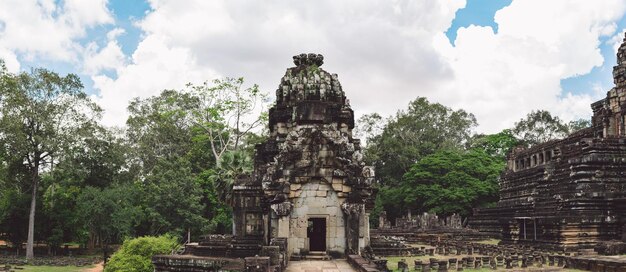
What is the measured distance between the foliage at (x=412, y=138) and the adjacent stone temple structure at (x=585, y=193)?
25.8m

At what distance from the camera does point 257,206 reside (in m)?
19.9

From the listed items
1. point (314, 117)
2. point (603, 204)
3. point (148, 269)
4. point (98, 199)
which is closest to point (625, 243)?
point (603, 204)

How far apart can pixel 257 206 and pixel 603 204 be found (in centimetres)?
1658

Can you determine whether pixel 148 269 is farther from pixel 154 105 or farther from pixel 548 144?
pixel 154 105

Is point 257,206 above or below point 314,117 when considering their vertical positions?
below

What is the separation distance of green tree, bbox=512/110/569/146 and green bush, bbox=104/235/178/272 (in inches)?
2126

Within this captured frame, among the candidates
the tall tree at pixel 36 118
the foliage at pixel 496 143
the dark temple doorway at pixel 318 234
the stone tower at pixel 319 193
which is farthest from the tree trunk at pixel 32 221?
the foliage at pixel 496 143

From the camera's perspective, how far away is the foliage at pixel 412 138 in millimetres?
61500

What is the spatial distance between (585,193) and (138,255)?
20.0 m

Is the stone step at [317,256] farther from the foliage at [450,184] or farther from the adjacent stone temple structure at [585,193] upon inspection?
the foliage at [450,184]

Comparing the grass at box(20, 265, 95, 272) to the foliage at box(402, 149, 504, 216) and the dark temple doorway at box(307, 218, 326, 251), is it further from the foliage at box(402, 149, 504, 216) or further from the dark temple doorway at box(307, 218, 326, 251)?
the foliage at box(402, 149, 504, 216)

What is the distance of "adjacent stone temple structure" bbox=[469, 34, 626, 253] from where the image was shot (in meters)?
25.1

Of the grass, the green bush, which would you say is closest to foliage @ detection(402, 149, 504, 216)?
the grass

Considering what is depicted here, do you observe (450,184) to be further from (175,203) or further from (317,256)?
(317,256)
